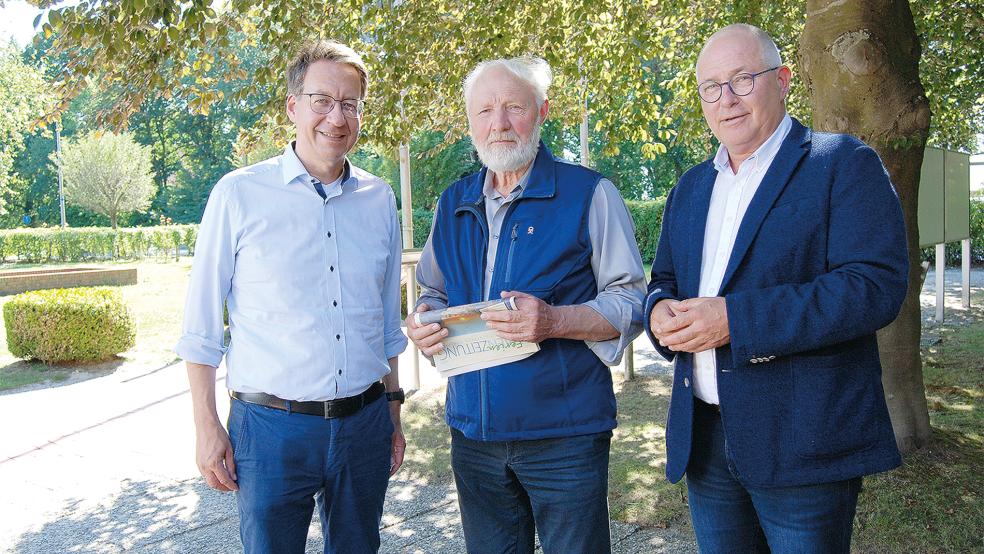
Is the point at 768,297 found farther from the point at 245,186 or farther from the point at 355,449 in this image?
the point at 245,186

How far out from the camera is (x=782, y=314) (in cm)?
193

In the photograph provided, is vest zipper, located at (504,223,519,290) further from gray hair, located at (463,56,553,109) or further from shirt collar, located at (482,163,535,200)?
gray hair, located at (463,56,553,109)

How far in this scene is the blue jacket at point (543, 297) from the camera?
240 cm

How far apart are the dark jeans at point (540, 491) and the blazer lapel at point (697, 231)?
56cm

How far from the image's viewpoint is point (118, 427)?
23.6ft

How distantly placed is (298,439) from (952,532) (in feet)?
11.0

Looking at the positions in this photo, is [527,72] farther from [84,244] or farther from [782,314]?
[84,244]

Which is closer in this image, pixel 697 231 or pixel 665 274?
pixel 697 231

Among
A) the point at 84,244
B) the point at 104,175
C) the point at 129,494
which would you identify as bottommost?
the point at 129,494

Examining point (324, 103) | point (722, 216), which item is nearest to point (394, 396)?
point (324, 103)

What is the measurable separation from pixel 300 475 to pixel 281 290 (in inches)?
23.4

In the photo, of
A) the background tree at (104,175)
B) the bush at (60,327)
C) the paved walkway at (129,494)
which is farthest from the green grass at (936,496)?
the background tree at (104,175)

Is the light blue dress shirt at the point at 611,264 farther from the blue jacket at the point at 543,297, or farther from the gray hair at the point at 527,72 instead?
the gray hair at the point at 527,72

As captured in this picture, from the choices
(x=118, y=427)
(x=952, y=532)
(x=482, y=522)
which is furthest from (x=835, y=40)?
(x=118, y=427)
